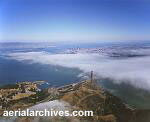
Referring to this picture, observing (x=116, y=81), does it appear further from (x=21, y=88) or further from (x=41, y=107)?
(x=21, y=88)

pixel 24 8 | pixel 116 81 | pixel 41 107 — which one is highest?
pixel 24 8

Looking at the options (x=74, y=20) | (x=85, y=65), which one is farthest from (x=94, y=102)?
(x=74, y=20)

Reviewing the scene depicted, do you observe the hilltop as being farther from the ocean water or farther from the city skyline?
the city skyline

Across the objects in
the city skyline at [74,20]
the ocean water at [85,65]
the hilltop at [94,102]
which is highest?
the city skyline at [74,20]

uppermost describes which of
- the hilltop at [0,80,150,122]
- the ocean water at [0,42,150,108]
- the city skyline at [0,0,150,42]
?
the city skyline at [0,0,150,42]

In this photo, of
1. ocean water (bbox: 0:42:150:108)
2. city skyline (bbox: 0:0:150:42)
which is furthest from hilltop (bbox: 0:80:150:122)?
city skyline (bbox: 0:0:150:42)

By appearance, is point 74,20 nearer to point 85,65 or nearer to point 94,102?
point 85,65

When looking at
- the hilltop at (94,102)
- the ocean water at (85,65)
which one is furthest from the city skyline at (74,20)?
the hilltop at (94,102)

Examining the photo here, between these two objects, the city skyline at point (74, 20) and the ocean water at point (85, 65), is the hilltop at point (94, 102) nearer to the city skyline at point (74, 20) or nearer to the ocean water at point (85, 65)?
the ocean water at point (85, 65)

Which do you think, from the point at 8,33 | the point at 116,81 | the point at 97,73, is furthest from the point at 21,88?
the point at 116,81

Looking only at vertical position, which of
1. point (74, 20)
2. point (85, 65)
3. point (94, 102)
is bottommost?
point (94, 102)

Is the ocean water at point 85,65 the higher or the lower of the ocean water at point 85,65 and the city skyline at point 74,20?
the lower
